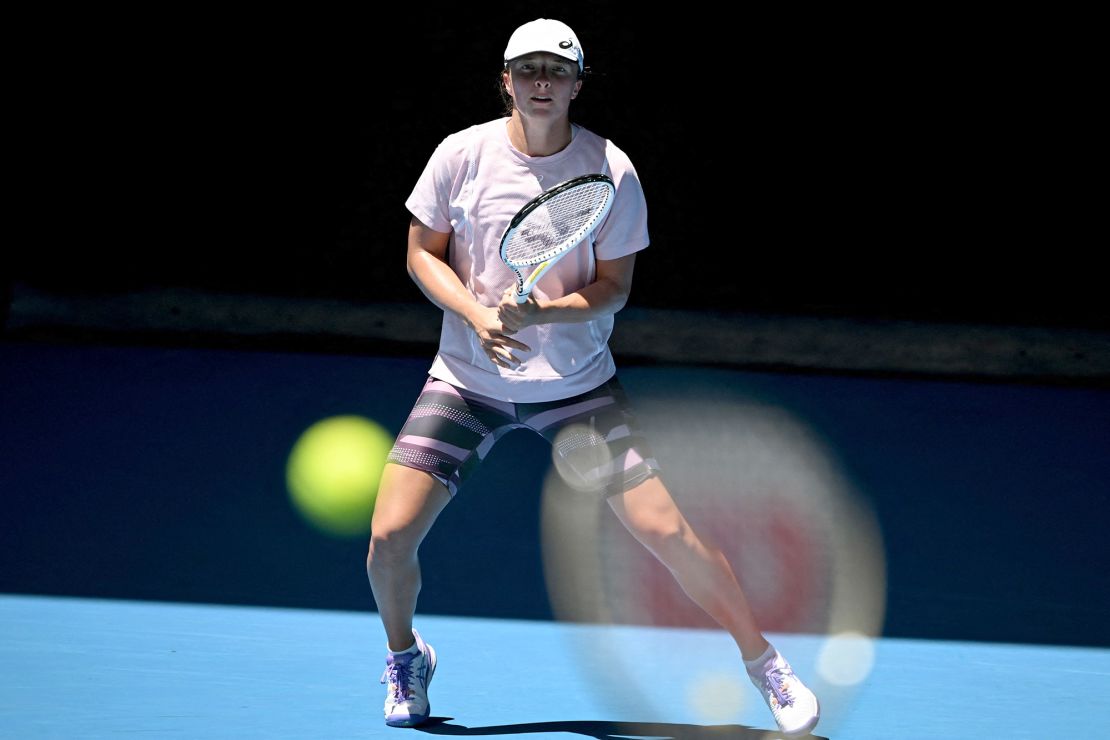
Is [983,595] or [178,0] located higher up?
[178,0]

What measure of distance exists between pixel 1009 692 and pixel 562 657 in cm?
111

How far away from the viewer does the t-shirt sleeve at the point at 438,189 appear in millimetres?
3176

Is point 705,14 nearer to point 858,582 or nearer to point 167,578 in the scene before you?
point 858,582

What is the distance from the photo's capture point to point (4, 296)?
820cm

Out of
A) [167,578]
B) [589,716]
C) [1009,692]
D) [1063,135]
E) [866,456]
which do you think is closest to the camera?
[589,716]

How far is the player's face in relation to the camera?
308 centimetres

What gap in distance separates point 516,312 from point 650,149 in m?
5.22

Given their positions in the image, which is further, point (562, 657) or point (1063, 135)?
point (1063, 135)

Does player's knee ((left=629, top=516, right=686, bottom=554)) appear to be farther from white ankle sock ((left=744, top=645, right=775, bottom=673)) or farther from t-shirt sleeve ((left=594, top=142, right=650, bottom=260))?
t-shirt sleeve ((left=594, top=142, right=650, bottom=260))

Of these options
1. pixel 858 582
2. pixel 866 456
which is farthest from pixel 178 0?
pixel 858 582

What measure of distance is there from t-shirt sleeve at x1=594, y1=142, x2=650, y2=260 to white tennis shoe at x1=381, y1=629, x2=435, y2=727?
997 mm

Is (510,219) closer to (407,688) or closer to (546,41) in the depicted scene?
(546,41)

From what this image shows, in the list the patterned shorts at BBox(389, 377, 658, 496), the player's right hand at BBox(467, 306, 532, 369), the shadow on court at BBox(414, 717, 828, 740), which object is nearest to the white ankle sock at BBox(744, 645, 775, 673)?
the shadow on court at BBox(414, 717, 828, 740)

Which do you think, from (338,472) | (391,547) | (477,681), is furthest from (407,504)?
(338,472)
